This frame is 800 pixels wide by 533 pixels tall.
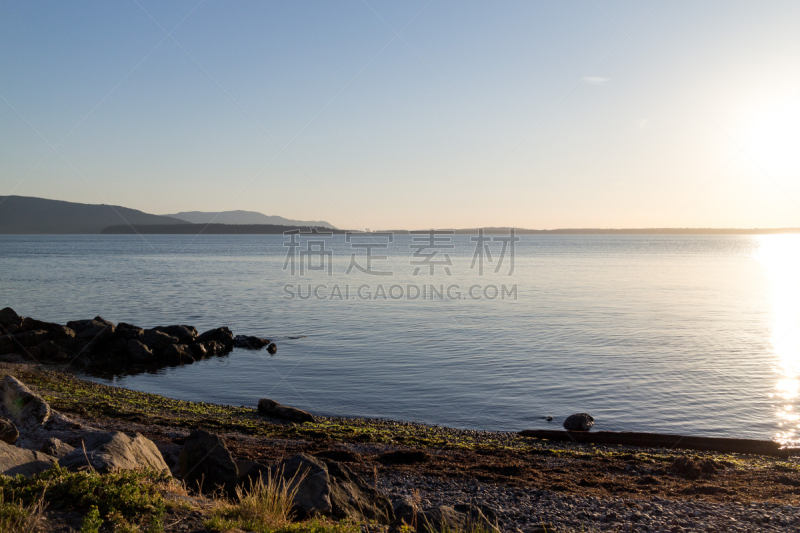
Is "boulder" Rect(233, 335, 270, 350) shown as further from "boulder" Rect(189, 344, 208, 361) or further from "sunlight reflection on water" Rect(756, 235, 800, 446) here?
"sunlight reflection on water" Rect(756, 235, 800, 446)

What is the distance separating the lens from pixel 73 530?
5355 mm

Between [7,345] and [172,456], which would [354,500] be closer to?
[172,456]

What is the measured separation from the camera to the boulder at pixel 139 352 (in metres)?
27.8

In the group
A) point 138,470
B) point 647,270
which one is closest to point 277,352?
point 138,470

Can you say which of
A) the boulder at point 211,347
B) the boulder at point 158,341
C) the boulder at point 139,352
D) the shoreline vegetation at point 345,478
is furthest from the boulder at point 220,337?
the shoreline vegetation at point 345,478

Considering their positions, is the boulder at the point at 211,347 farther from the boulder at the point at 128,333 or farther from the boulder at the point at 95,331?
the boulder at the point at 95,331

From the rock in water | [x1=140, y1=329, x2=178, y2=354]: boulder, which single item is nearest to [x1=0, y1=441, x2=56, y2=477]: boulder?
the rock in water

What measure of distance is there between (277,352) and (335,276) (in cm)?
4385

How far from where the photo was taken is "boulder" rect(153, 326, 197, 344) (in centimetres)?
3036

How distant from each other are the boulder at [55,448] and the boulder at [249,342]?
A: 21.7 metres

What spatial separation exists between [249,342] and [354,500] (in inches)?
952

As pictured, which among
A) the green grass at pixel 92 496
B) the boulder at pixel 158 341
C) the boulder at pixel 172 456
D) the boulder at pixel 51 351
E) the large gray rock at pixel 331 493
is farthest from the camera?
the boulder at pixel 158 341

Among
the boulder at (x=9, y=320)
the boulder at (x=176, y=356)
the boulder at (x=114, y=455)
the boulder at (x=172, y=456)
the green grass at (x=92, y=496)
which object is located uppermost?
the green grass at (x=92, y=496)

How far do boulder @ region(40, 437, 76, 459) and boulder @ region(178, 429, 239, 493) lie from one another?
5.91 ft
